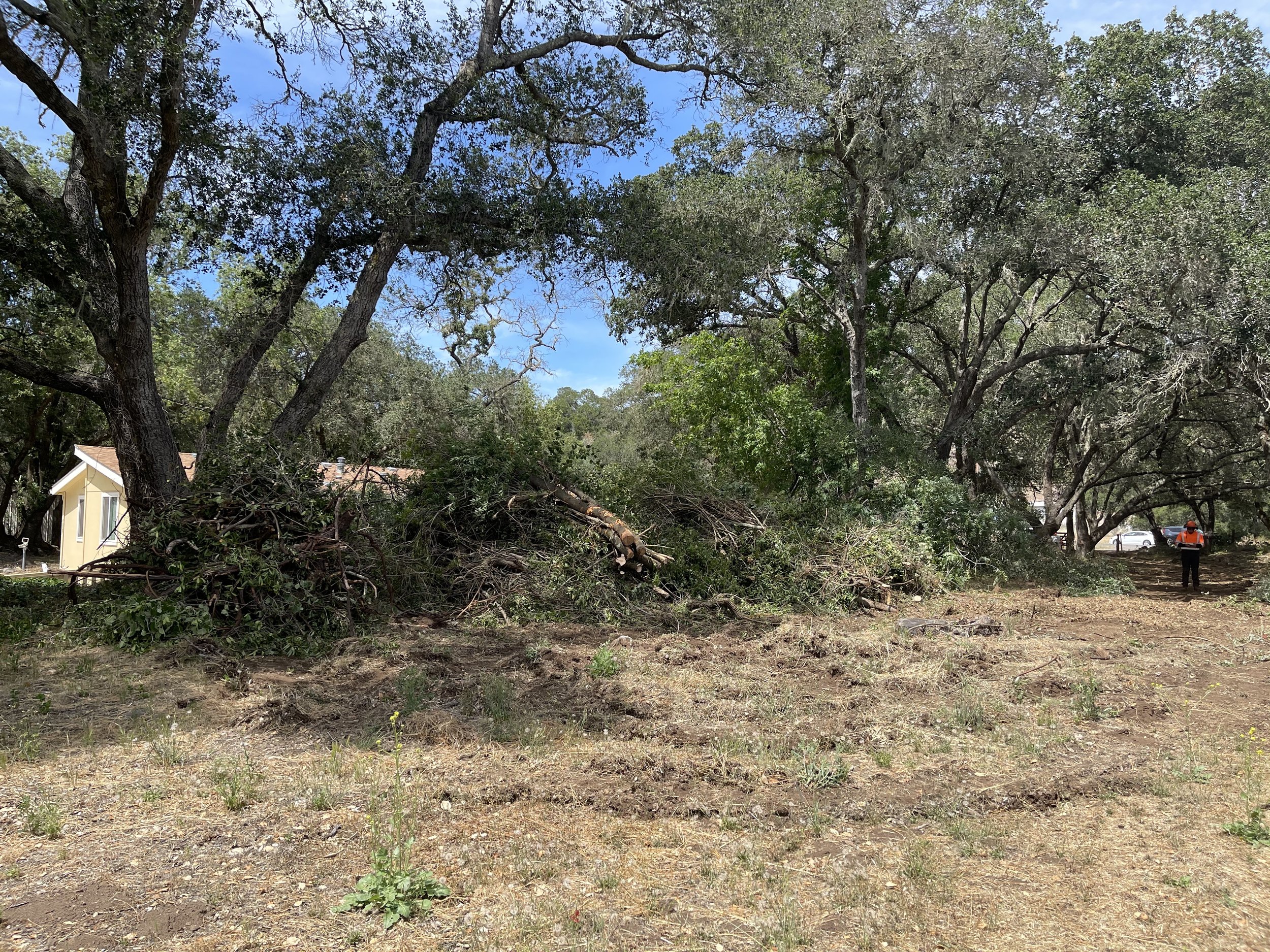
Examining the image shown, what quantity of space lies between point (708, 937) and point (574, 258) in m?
10.7

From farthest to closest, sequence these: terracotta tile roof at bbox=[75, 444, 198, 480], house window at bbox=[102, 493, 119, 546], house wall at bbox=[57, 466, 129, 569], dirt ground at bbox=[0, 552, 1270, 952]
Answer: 1. house wall at bbox=[57, 466, 129, 569]
2. house window at bbox=[102, 493, 119, 546]
3. terracotta tile roof at bbox=[75, 444, 198, 480]
4. dirt ground at bbox=[0, 552, 1270, 952]

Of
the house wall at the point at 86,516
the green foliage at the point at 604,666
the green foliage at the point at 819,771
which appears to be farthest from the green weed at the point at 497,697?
the house wall at the point at 86,516

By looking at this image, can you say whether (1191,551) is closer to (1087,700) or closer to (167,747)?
(1087,700)

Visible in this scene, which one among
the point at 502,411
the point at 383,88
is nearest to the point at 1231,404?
the point at 502,411

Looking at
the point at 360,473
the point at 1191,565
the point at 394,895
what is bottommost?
the point at 394,895

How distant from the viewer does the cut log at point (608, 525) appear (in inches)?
406

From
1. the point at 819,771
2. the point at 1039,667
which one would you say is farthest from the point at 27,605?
the point at 1039,667

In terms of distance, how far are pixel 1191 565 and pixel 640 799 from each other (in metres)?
16.2

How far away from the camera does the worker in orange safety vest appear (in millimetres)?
16078

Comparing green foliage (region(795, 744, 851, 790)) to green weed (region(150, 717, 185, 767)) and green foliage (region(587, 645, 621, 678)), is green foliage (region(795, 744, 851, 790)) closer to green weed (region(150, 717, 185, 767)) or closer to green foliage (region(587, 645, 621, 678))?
green foliage (region(587, 645, 621, 678))

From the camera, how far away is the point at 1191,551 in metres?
16.2

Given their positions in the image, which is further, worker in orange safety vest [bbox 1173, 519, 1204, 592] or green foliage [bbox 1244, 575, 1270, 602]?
worker in orange safety vest [bbox 1173, 519, 1204, 592]

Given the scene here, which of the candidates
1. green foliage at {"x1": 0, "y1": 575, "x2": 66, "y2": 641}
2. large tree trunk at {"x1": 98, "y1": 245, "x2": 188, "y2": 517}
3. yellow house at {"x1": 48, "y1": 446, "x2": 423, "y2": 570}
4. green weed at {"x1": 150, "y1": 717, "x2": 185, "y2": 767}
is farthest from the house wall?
green weed at {"x1": 150, "y1": 717, "x2": 185, "y2": 767}

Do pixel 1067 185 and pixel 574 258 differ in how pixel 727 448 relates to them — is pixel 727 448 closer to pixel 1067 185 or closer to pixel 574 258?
pixel 574 258
